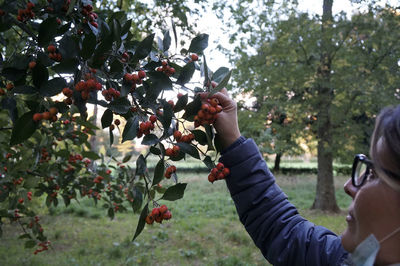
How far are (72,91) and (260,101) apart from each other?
703cm

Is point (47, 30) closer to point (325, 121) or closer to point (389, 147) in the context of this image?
point (389, 147)

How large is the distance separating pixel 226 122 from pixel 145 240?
4727mm

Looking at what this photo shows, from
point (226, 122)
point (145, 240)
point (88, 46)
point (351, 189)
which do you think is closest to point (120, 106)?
point (88, 46)

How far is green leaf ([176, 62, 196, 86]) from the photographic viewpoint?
0.97m

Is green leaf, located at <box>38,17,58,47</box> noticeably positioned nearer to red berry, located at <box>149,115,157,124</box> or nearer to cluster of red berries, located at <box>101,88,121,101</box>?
cluster of red berries, located at <box>101,88,121,101</box>

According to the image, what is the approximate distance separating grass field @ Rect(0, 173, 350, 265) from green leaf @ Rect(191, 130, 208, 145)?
3.62 m

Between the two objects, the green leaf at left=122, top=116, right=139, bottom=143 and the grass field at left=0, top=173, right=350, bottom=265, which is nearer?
the green leaf at left=122, top=116, right=139, bottom=143

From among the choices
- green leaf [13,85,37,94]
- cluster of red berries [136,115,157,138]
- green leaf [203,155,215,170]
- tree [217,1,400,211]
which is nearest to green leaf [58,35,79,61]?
green leaf [13,85,37,94]

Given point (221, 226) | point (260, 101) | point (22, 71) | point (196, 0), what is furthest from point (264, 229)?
point (260, 101)

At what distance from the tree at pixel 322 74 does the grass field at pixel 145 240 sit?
171 centimetres

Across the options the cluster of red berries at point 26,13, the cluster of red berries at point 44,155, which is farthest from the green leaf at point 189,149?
the cluster of red berries at point 44,155

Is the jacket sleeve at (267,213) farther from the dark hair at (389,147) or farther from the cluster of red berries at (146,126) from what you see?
the dark hair at (389,147)

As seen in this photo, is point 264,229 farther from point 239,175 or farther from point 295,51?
point 295,51

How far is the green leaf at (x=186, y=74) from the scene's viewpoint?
0.97m
